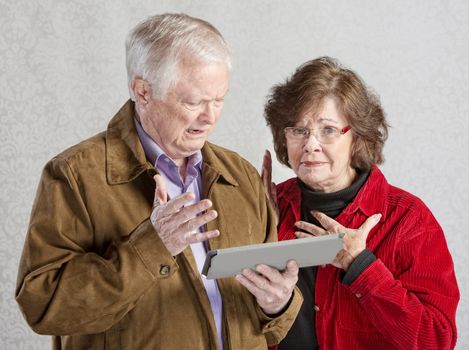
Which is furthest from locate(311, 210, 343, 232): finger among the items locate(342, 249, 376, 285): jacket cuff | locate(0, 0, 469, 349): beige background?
locate(0, 0, 469, 349): beige background

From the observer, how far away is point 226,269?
1732mm

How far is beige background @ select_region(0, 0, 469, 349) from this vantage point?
3.55m

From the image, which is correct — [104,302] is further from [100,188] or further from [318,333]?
[318,333]

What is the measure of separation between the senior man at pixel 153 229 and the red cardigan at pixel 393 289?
0.30 meters

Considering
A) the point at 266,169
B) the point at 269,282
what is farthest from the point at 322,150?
the point at 269,282

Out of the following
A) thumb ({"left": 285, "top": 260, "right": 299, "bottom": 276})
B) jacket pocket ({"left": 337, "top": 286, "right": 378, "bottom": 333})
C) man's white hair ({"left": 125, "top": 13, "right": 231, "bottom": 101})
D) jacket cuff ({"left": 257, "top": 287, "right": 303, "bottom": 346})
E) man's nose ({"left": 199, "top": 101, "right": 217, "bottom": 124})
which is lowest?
jacket pocket ({"left": 337, "top": 286, "right": 378, "bottom": 333})

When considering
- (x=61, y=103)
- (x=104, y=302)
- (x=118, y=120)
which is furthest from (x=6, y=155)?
(x=104, y=302)

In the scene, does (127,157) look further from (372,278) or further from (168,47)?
(372,278)

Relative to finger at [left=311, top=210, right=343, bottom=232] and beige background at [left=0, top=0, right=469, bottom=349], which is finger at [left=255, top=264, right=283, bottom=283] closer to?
finger at [left=311, top=210, right=343, bottom=232]

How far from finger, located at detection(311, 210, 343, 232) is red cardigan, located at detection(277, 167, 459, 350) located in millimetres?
77

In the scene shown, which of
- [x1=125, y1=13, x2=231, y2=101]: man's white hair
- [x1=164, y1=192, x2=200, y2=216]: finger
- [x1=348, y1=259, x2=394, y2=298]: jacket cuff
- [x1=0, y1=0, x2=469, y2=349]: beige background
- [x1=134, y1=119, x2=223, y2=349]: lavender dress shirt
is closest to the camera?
[x1=164, y1=192, x2=200, y2=216]: finger

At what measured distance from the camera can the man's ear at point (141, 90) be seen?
1.84 metres

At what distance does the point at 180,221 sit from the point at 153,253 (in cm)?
11

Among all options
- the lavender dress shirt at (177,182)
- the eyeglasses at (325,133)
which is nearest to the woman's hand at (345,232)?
the eyeglasses at (325,133)
